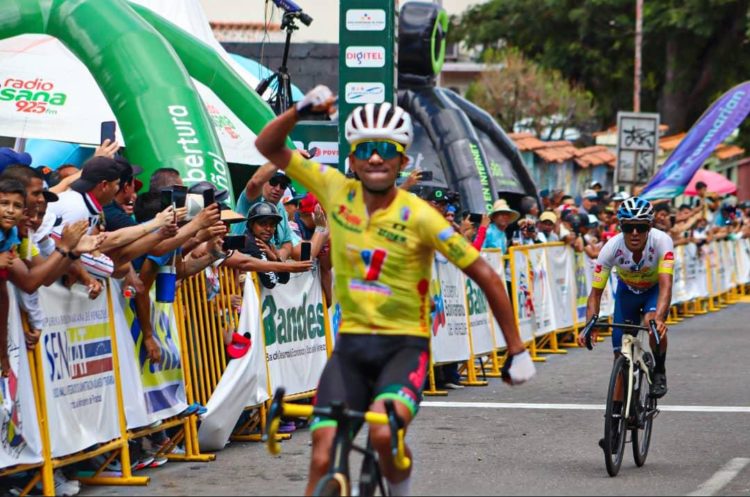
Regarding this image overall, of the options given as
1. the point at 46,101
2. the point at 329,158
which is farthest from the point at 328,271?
the point at 329,158

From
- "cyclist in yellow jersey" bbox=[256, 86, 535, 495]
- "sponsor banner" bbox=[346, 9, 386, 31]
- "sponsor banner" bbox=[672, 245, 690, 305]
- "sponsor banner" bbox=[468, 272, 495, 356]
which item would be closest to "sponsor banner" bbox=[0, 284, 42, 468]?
"cyclist in yellow jersey" bbox=[256, 86, 535, 495]

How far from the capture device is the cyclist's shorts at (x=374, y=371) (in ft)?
21.6

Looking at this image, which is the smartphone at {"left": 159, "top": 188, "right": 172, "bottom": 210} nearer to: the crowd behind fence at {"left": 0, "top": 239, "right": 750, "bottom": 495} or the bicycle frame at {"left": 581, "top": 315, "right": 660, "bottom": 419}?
the crowd behind fence at {"left": 0, "top": 239, "right": 750, "bottom": 495}

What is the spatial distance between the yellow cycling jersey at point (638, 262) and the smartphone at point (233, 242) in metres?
2.68

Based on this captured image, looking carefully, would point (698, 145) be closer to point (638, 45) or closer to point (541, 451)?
point (541, 451)

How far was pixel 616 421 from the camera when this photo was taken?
10203mm

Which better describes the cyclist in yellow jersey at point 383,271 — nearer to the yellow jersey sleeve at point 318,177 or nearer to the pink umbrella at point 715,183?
the yellow jersey sleeve at point 318,177

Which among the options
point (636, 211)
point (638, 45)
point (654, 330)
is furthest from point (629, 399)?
point (638, 45)

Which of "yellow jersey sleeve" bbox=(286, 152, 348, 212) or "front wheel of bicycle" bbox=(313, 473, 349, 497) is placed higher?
"yellow jersey sleeve" bbox=(286, 152, 348, 212)

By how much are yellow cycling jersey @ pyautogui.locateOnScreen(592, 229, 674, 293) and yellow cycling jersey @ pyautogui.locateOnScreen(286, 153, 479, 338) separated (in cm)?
468

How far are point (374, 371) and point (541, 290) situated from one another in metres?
12.5

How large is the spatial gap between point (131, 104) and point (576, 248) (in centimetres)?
817

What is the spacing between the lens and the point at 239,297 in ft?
37.2

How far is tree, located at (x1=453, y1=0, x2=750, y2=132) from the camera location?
167 feet
